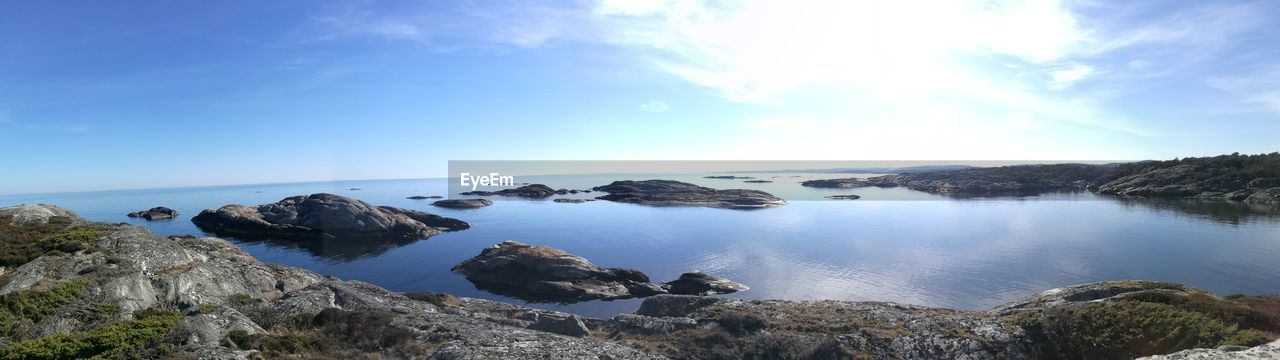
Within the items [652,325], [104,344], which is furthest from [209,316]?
[652,325]

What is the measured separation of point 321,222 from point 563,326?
2988 inches

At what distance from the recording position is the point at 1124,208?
10350 centimetres

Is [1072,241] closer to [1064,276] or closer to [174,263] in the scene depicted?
[1064,276]

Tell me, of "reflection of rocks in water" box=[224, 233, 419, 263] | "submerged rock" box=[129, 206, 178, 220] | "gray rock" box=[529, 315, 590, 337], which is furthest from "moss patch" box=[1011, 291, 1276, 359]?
"submerged rock" box=[129, 206, 178, 220]

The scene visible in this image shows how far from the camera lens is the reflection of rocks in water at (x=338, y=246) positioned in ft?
227

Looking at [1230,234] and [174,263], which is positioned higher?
[174,263]

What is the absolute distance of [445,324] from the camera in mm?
24406

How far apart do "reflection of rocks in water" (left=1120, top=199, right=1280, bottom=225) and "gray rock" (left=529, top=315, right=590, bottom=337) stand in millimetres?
107171

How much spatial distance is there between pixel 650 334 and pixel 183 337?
60.6 ft

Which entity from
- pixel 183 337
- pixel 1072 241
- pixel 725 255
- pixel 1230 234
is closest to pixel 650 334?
pixel 183 337

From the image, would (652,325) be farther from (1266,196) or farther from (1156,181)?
(1156,181)

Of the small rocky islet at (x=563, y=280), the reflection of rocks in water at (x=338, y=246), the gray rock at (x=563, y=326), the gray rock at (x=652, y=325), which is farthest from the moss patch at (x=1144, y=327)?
the reflection of rocks in water at (x=338, y=246)

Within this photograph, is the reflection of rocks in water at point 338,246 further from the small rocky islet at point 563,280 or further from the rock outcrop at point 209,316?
the rock outcrop at point 209,316

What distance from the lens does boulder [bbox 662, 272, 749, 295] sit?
48.2 metres
